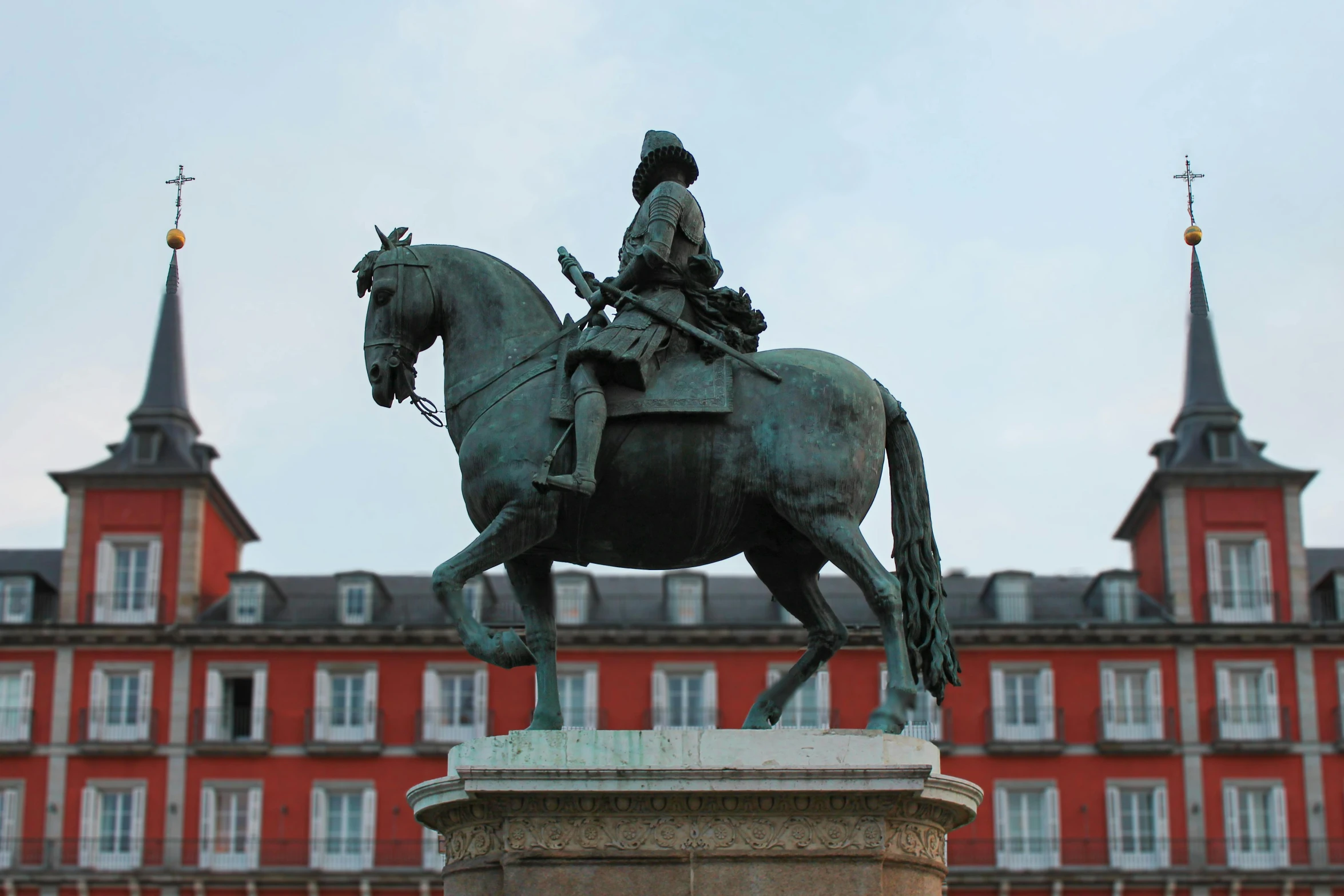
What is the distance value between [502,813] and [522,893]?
376 mm

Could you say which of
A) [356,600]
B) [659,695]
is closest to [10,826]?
[356,600]

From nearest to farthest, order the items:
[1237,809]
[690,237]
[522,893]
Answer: [522,893], [690,237], [1237,809]

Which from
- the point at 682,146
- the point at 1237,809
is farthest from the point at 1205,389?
the point at 682,146

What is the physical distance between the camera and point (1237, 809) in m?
54.3

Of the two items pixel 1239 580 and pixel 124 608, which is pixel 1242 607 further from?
pixel 124 608

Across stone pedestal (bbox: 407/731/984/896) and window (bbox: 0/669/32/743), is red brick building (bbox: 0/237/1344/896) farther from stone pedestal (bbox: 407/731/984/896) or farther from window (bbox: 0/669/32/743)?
stone pedestal (bbox: 407/731/984/896)

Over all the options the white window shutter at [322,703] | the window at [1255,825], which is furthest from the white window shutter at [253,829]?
the window at [1255,825]

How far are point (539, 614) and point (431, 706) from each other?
46.5 meters

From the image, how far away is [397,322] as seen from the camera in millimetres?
10070

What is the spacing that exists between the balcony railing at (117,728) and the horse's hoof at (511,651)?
1893 inches

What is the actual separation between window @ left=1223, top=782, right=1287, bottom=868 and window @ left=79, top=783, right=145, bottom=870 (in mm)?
30685

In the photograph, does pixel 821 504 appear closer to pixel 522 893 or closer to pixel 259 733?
pixel 522 893

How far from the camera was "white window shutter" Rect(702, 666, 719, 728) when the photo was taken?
55.0 meters

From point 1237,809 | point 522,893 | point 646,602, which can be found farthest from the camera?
point 646,602
